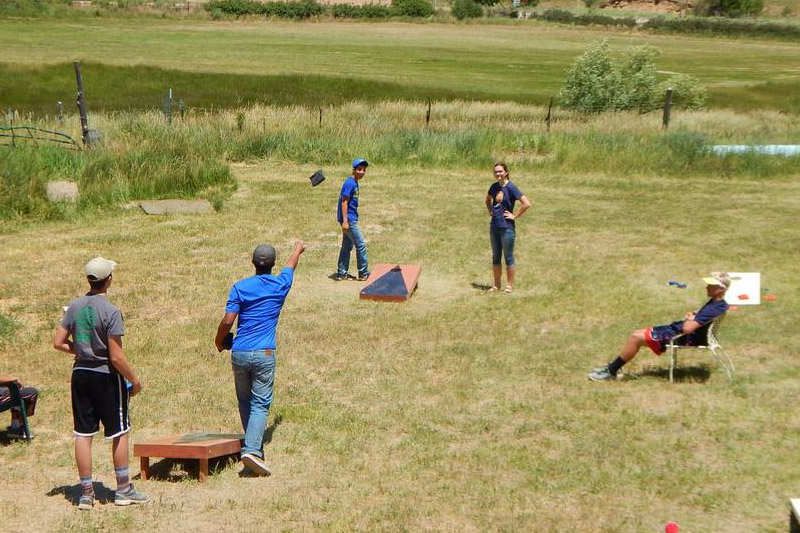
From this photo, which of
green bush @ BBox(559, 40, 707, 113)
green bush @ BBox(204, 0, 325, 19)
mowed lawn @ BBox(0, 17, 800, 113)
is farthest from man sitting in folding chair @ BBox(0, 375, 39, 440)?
green bush @ BBox(204, 0, 325, 19)

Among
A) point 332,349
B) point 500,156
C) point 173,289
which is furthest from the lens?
point 500,156

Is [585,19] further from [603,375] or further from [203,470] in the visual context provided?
[203,470]

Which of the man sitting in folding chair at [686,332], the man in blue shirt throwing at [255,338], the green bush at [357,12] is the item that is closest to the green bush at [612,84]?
the man sitting in folding chair at [686,332]

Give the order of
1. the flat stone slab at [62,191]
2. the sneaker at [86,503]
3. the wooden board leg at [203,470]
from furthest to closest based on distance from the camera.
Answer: the flat stone slab at [62,191] < the wooden board leg at [203,470] < the sneaker at [86,503]

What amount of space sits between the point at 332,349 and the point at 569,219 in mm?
8986

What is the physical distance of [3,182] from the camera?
20.4 meters

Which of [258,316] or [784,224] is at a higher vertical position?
[258,316]

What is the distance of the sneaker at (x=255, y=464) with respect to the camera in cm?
850

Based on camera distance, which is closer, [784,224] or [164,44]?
[784,224]

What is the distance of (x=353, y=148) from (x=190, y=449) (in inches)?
746

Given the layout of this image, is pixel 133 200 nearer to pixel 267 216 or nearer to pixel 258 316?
pixel 267 216

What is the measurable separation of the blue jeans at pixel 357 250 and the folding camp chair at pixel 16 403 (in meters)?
6.57

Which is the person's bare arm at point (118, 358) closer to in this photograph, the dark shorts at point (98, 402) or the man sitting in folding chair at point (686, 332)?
the dark shorts at point (98, 402)

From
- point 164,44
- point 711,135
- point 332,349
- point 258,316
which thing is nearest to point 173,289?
point 332,349
